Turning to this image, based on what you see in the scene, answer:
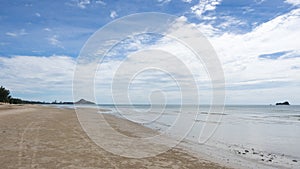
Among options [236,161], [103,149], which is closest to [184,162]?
[236,161]

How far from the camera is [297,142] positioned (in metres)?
19.1

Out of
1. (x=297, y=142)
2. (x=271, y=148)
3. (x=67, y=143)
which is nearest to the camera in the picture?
(x=67, y=143)

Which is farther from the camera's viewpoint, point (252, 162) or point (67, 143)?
point (67, 143)

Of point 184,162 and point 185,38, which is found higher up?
point 185,38

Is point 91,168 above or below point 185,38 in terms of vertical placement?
below

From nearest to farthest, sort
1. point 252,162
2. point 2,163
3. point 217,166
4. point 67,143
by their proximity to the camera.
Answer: point 2,163
point 217,166
point 252,162
point 67,143

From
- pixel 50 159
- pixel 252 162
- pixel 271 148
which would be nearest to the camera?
pixel 50 159

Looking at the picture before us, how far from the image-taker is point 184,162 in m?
11.0

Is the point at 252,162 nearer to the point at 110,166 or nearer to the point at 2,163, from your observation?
the point at 110,166

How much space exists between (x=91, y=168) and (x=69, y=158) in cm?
168

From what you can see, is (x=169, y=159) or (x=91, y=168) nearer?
(x=91, y=168)

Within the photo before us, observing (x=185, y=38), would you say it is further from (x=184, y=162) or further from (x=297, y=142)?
(x=297, y=142)

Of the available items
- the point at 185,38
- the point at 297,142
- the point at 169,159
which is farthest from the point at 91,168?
the point at 297,142

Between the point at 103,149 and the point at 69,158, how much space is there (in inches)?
101
